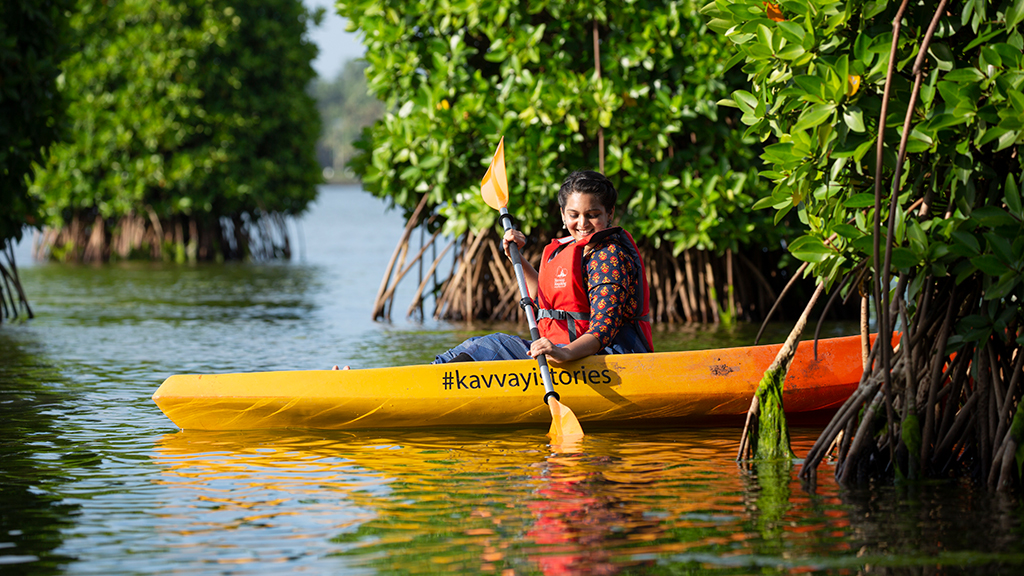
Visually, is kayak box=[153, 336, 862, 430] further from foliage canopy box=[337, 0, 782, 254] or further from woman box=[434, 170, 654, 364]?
foliage canopy box=[337, 0, 782, 254]

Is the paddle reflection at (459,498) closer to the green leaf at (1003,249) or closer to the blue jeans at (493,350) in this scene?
the blue jeans at (493,350)

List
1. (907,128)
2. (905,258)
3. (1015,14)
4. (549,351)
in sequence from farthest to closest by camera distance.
Answer: (549,351) → (905,258) → (907,128) → (1015,14)

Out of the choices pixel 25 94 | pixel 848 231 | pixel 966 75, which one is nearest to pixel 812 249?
pixel 848 231

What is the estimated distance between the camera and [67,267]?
2259 cm

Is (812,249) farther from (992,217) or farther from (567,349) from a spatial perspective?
(567,349)

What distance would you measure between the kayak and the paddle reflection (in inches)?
4.7

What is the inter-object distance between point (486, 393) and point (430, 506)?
5.56 ft

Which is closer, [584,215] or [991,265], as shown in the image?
Answer: [991,265]

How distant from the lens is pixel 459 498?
15.9 feet

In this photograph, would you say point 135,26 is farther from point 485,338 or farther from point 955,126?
point 955,126

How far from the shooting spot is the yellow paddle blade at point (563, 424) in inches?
242

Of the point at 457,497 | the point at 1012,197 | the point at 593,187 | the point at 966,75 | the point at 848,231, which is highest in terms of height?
the point at 966,75

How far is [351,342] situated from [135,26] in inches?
556

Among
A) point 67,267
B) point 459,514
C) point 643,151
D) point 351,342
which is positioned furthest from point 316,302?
point 459,514
